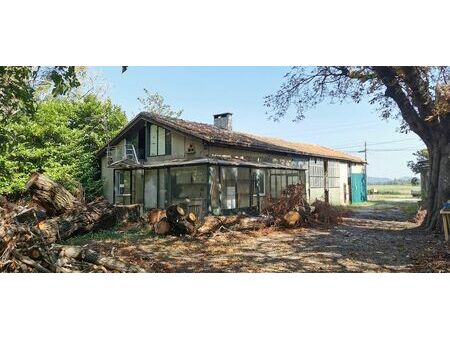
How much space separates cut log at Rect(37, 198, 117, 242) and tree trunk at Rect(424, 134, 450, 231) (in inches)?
236

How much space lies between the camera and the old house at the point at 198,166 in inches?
350

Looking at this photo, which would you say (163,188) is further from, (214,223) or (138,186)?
(214,223)

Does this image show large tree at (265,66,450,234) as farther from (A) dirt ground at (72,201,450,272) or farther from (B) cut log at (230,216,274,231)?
(B) cut log at (230,216,274,231)

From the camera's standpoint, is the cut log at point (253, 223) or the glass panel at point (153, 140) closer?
the cut log at point (253, 223)

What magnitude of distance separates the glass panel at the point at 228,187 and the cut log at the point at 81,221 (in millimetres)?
2835

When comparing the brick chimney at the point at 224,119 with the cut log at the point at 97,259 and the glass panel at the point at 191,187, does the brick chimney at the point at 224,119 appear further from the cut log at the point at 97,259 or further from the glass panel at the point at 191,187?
the cut log at the point at 97,259

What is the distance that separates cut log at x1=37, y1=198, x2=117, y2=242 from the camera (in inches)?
221

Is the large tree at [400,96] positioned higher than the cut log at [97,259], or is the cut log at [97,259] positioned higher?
the large tree at [400,96]

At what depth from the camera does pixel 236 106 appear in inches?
227

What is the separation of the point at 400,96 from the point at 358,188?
7521 millimetres

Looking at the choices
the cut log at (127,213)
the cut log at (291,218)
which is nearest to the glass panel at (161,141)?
the cut log at (127,213)
